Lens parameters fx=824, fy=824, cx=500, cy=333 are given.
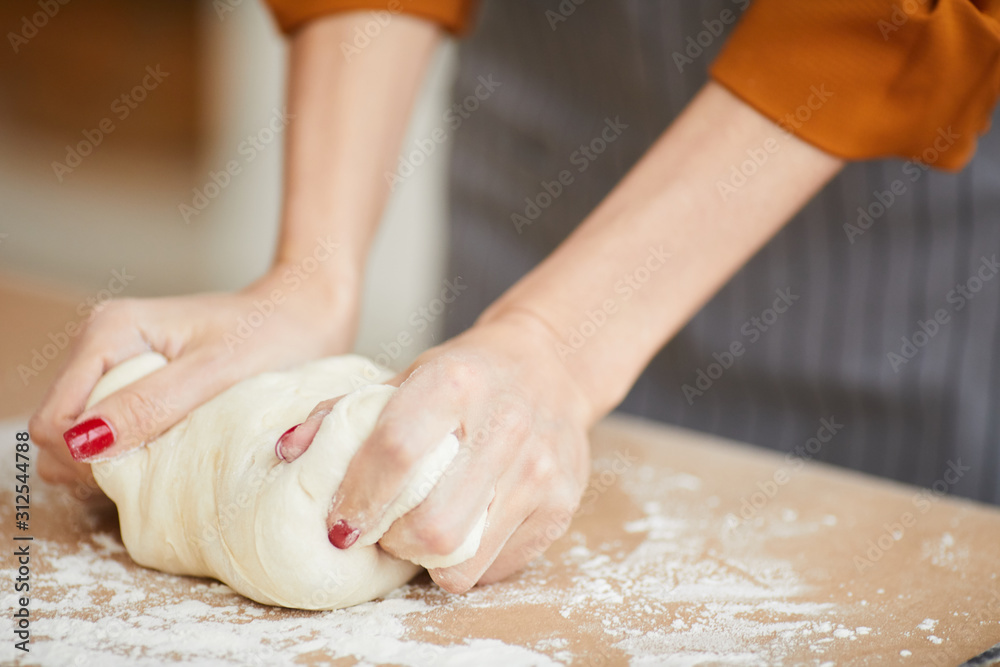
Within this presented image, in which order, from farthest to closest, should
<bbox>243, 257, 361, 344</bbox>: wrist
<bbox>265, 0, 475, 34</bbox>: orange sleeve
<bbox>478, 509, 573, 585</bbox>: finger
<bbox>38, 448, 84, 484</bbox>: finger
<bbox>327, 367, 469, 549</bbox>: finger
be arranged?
<bbox>265, 0, 475, 34</bbox>: orange sleeve < <bbox>243, 257, 361, 344</bbox>: wrist < <bbox>38, 448, 84, 484</bbox>: finger < <bbox>478, 509, 573, 585</bbox>: finger < <bbox>327, 367, 469, 549</bbox>: finger

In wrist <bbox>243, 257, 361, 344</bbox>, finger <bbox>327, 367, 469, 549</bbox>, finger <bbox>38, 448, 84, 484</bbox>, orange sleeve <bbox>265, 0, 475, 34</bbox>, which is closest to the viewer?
finger <bbox>327, 367, 469, 549</bbox>

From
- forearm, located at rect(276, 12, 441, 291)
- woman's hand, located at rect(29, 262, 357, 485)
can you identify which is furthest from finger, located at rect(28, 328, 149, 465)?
forearm, located at rect(276, 12, 441, 291)

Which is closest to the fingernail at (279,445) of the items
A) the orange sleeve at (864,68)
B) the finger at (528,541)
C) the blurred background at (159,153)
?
the finger at (528,541)

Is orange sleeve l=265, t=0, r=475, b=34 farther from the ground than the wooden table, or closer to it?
farther from the ground

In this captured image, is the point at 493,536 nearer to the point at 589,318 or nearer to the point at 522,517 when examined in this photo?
the point at 522,517

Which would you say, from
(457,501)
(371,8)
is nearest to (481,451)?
(457,501)

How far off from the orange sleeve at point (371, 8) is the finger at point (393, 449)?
72 cm

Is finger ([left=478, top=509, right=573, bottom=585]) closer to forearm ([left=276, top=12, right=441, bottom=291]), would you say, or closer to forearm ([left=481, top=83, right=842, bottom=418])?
forearm ([left=481, top=83, right=842, bottom=418])

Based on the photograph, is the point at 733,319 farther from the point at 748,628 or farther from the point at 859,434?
the point at 748,628

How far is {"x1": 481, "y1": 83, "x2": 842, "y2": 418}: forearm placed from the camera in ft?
2.89

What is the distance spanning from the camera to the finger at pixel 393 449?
676mm

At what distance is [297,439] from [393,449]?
0.40ft

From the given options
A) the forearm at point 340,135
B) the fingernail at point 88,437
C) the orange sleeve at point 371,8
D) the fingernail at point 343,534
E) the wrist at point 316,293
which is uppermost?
the orange sleeve at point 371,8

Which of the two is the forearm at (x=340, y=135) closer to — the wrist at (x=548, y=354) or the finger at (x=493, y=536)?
the wrist at (x=548, y=354)
